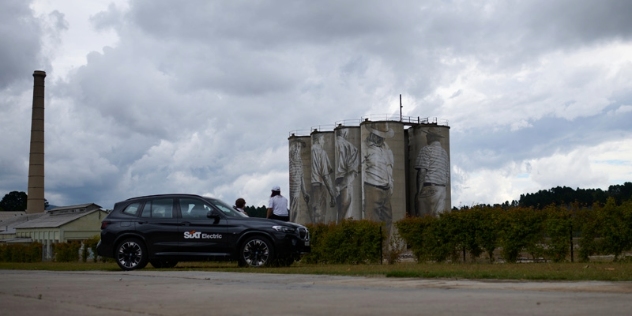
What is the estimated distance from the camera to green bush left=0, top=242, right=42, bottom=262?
46906mm

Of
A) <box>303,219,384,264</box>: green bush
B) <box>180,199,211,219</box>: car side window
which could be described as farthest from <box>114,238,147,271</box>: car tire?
<box>303,219,384,264</box>: green bush

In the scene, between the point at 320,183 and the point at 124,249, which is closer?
the point at 124,249

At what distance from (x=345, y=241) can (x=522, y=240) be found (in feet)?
15.5

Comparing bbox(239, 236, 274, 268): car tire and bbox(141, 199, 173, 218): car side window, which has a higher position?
bbox(141, 199, 173, 218): car side window

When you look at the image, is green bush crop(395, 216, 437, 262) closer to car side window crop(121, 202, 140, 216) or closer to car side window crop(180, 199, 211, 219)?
car side window crop(180, 199, 211, 219)

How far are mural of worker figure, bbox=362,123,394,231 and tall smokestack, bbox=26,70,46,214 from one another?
3797 cm

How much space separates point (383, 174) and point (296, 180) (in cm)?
1068

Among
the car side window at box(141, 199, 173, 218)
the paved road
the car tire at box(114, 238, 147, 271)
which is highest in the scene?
the car side window at box(141, 199, 173, 218)

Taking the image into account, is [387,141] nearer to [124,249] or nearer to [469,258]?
[469,258]

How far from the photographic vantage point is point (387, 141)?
2502 inches

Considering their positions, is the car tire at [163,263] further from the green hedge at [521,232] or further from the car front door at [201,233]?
the green hedge at [521,232]

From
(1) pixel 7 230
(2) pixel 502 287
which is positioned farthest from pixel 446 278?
(1) pixel 7 230

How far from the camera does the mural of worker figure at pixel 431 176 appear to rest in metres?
65.0

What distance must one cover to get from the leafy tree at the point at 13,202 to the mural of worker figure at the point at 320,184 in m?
110
